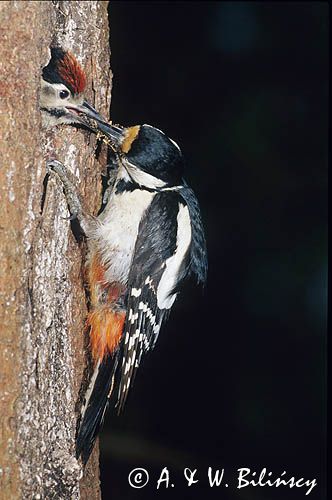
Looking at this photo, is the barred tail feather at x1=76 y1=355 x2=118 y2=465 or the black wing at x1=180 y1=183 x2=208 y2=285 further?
the black wing at x1=180 y1=183 x2=208 y2=285

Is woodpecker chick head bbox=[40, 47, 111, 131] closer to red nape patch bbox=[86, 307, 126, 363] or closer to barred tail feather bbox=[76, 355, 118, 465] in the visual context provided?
red nape patch bbox=[86, 307, 126, 363]

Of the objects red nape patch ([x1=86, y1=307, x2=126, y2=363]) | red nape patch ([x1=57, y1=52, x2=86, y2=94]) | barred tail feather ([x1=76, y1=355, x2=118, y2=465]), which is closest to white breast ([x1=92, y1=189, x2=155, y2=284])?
red nape patch ([x1=86, y1=307, x2=126, y2=363])

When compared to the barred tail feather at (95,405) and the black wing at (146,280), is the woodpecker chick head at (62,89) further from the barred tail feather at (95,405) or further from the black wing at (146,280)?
the barred tail feather at (95,405)

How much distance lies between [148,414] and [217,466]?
1.45ft

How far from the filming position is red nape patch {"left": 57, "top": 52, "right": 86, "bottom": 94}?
1.97 m

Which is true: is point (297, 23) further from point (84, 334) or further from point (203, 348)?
point (84, 334)

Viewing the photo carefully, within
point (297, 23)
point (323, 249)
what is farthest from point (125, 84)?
point (323, 249)

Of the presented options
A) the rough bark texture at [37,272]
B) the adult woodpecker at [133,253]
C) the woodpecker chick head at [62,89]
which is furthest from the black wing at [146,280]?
the woodpecker chick head at [62,89]

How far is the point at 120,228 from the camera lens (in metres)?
2.21

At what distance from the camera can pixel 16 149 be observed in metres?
1.76

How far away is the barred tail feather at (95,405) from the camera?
2029mm

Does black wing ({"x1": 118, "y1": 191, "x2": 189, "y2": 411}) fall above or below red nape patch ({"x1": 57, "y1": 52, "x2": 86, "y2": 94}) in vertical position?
below

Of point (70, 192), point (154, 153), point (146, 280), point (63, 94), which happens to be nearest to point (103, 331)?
point (146, 280)

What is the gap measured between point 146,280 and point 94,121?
19.3 inches
